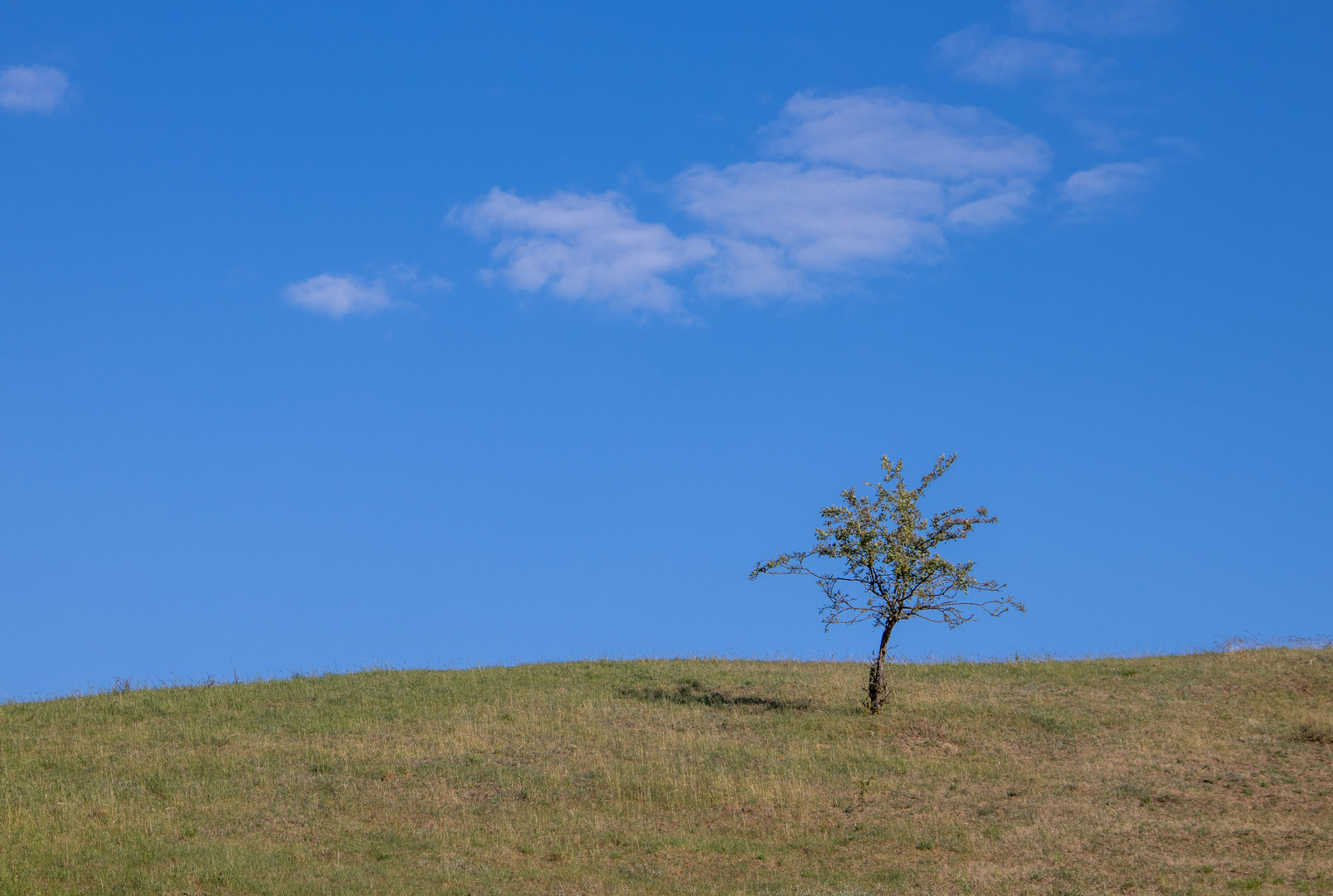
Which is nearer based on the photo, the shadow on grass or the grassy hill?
the grassy hill

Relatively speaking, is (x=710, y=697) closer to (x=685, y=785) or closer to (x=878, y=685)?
(x=878, y=685)

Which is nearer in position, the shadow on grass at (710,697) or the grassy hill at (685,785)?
the grassy hill at (685,785)

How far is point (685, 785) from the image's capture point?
2420cm

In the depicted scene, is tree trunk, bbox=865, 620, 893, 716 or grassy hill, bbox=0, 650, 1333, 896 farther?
tree trunk, bbox=865, 620, 893, 716

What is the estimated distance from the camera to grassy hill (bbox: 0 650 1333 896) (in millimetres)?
19484

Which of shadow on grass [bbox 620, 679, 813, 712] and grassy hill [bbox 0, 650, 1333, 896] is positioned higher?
shadow on grass [bbox 620, 679, 813, 712]

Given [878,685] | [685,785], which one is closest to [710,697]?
[878,685]

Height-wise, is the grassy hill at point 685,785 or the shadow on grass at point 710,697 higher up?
the shadow on grass at point 710,697

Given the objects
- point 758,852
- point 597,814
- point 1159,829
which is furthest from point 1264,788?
point 597,814

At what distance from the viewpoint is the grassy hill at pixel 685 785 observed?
19484 mm

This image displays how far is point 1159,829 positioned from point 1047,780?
11.3 ft

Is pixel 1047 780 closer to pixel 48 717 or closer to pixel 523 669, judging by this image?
pixel 523 669

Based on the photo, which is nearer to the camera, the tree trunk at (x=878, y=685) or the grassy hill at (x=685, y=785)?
the grassy hill at (x=685, y=785)

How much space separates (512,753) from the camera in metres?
27.3
